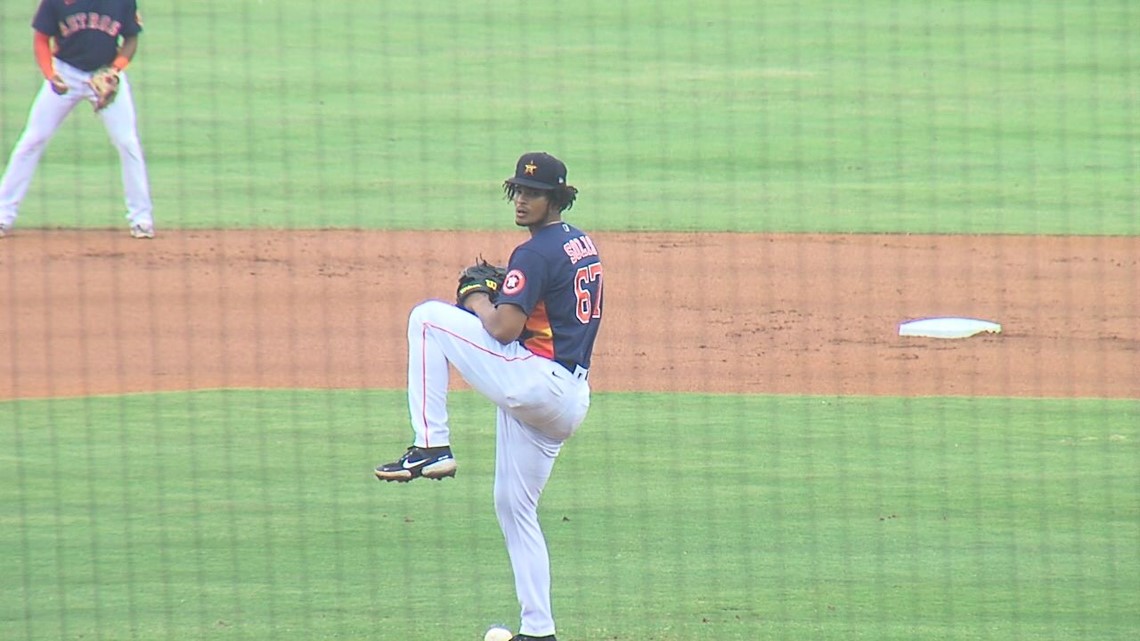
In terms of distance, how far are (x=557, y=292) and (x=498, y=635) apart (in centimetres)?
120

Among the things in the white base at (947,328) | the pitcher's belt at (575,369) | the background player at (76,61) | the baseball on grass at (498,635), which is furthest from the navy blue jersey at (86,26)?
the baseball on grass at (498,635)

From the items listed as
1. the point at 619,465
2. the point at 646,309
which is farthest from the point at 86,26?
the point at 619,465

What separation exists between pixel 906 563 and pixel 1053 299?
5.69 meters

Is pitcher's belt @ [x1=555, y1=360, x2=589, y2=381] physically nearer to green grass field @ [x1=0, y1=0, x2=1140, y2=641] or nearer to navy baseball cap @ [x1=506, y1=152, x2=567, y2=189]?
navy baseball cap @ [x1=506, y1=152, x2=567, y2=189]

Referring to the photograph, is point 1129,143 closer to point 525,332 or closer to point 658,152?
point 658,152

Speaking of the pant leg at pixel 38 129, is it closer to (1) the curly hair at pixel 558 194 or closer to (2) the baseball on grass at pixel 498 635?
(1) the curly hair at pixel 558 194

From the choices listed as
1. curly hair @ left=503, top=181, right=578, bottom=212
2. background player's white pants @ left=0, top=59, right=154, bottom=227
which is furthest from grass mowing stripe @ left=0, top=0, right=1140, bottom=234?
curly hair @ left=503, top=181, right=578, bottom=212

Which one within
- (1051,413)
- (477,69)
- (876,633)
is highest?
(477,69)

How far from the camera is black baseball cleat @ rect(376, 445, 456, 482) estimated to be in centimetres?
574

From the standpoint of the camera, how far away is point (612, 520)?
295 inches

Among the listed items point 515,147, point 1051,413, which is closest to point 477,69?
point 515,147

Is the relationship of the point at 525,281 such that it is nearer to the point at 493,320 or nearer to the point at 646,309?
the point at 493,320

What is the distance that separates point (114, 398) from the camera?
31.5ft

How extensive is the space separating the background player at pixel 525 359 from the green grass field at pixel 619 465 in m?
0.48
